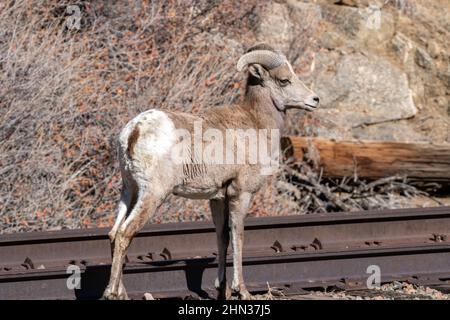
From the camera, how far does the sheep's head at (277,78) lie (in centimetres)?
865

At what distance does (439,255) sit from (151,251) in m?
2.88

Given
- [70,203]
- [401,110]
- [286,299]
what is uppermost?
[401,110]

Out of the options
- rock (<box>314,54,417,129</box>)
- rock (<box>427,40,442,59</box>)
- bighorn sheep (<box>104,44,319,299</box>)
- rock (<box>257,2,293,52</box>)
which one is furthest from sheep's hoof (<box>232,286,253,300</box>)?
rock (<box>427,40,442,59</box>)

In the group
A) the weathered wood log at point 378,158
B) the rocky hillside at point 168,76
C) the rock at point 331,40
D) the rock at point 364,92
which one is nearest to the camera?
the rocky hillside at point 168,76

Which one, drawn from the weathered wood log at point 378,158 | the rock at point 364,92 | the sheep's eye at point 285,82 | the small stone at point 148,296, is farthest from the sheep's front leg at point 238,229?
the rock at point 364,92

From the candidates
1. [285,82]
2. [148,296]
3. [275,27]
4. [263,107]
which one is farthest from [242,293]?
[275,27]

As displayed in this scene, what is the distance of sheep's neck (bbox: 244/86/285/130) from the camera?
28.5 feet

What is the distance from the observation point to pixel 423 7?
1758cm

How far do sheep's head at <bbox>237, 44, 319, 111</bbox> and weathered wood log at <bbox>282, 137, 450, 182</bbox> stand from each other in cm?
454

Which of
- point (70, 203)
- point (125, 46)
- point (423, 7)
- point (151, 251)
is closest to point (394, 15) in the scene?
point (423, 7)

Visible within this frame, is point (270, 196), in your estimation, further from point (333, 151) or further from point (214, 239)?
point (214, 239)

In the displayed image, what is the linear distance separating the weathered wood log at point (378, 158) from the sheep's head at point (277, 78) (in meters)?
4.54

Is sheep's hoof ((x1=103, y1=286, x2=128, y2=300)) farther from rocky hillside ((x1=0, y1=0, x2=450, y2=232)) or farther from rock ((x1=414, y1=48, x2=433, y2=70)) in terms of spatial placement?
rock ((x1=414, y1=48, x2=433, y2=70))

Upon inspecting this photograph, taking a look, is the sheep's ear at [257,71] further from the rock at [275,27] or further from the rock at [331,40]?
the rock at [331,40]
